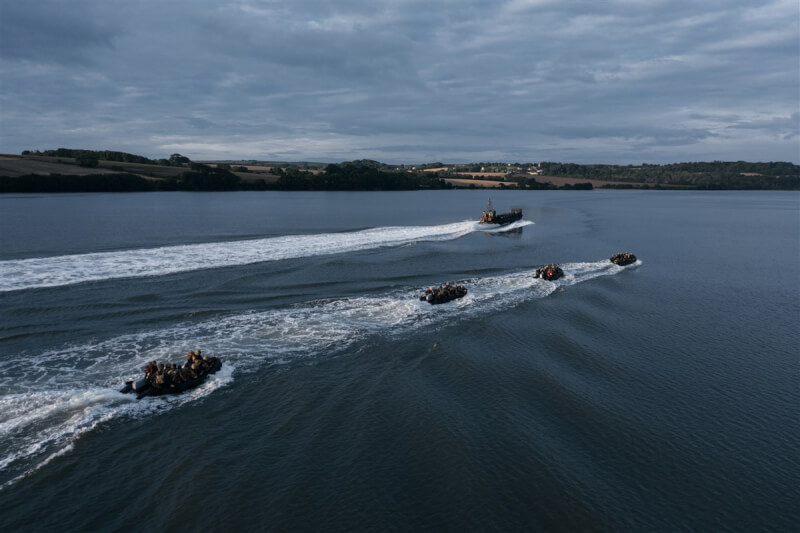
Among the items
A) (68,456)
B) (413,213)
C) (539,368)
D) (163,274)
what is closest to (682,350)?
(539,368)

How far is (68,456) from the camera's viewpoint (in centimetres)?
1855

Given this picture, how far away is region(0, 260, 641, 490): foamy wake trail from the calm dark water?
0.49 ft

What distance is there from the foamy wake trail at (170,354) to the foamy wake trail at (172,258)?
47.9 ft

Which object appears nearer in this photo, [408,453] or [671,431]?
[408,453]

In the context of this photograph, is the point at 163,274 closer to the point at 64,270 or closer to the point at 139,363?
the point at 64,270

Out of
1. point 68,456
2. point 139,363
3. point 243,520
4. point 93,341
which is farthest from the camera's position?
point 93,341

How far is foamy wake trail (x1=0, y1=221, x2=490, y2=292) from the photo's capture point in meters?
40.5

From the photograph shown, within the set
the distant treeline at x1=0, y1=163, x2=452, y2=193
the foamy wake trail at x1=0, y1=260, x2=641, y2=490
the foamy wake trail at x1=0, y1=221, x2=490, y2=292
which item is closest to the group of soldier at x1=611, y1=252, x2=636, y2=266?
the foamy wake trail at x1=0, y1=260, x2=641, y2=490

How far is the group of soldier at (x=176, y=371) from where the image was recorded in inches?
916

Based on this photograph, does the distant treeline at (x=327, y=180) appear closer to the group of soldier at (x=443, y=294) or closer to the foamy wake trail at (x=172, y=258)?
the foamy wake trail at (x=172, y=258)

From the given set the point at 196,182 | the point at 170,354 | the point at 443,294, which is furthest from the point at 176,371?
the point at 196,182

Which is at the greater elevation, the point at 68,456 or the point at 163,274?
the point at 163,274

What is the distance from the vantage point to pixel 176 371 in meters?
23.6

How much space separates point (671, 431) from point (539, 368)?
7194mm
